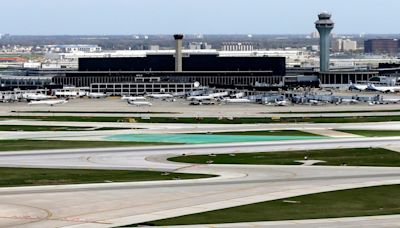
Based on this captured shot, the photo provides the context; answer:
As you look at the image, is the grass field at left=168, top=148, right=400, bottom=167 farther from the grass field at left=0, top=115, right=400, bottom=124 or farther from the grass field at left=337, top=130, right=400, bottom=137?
the grass field at left=0, top=115, right=400, bottom=124

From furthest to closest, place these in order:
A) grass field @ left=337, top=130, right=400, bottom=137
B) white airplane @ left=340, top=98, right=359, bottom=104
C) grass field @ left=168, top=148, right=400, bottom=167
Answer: white airplane @ left=340, top=98, right=359, bottom=104
grass field @ left=337, top=130, right=400, bottom=137
grass field @ left=168, top=148, right=400, bottom=167

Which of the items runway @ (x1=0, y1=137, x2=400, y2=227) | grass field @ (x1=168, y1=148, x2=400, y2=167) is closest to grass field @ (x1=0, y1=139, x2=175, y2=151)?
runway @ (x1=0, y1=137, x2=400, y2=227)

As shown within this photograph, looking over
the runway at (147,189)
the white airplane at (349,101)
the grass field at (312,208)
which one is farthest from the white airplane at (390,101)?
the grass field at (312,208)

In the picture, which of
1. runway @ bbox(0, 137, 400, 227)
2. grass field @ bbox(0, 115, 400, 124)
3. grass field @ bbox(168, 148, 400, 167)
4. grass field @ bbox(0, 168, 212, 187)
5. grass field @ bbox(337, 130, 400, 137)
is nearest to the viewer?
runway @ bbox(0, 137, 400, 227)

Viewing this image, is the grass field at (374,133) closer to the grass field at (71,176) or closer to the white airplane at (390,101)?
the grass field at (71,176)

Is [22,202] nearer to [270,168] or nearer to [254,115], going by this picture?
[270,168]
